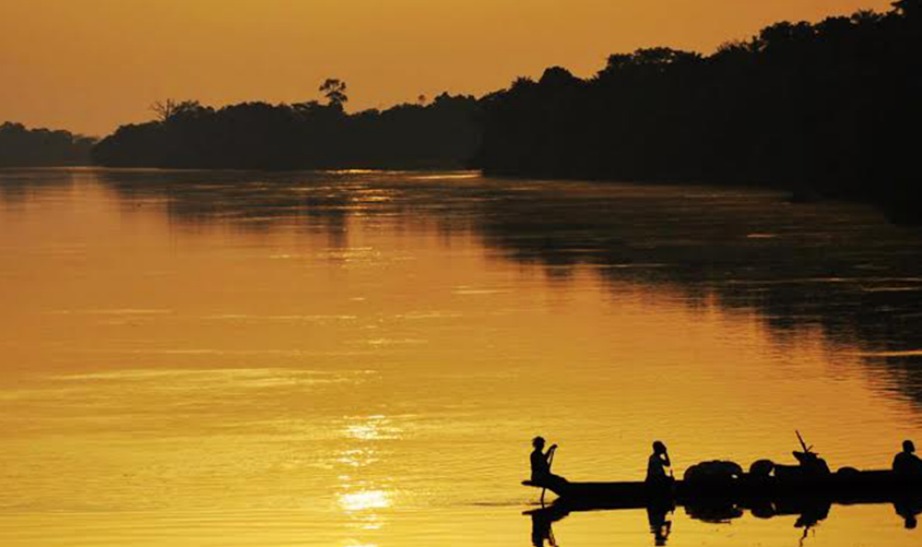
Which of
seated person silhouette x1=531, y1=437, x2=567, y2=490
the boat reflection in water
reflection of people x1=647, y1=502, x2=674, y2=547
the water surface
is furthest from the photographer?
the water surface

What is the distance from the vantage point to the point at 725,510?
107 ft

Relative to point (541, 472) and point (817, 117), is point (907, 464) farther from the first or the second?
point (817, 117)

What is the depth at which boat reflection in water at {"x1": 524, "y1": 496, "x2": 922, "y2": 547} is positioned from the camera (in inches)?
1266

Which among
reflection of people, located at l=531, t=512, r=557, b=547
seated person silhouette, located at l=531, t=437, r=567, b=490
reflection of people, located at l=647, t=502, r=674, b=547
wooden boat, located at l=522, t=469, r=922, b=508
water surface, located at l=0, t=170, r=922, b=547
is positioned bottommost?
water surface, located at l=0, t=170, r=922, b=547

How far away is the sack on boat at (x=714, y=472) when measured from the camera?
3272 centimetres

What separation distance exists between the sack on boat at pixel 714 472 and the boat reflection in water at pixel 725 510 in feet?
1.24

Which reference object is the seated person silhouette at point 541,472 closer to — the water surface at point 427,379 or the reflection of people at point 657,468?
the water surface at point 427,379

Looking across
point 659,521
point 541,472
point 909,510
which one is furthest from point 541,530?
point 909,510

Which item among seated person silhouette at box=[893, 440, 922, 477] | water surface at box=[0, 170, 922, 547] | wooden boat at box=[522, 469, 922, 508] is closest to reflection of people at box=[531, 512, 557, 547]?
water surface at box=[0, 170, 922, 547]

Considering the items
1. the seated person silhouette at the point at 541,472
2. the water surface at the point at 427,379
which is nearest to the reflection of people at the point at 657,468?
the water surface at the point at 427,379

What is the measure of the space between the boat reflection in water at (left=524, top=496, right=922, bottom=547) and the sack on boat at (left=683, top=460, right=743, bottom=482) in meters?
0.38

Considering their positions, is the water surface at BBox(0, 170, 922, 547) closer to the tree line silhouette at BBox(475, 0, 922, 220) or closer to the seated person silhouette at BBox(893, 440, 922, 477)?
the seated person silhouette at BBox(893, 440, 922, 477)

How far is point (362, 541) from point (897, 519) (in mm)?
8534

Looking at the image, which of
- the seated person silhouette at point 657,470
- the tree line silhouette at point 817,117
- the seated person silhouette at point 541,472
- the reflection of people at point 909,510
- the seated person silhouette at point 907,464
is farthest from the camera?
the tree line silhouette at point 817,117
